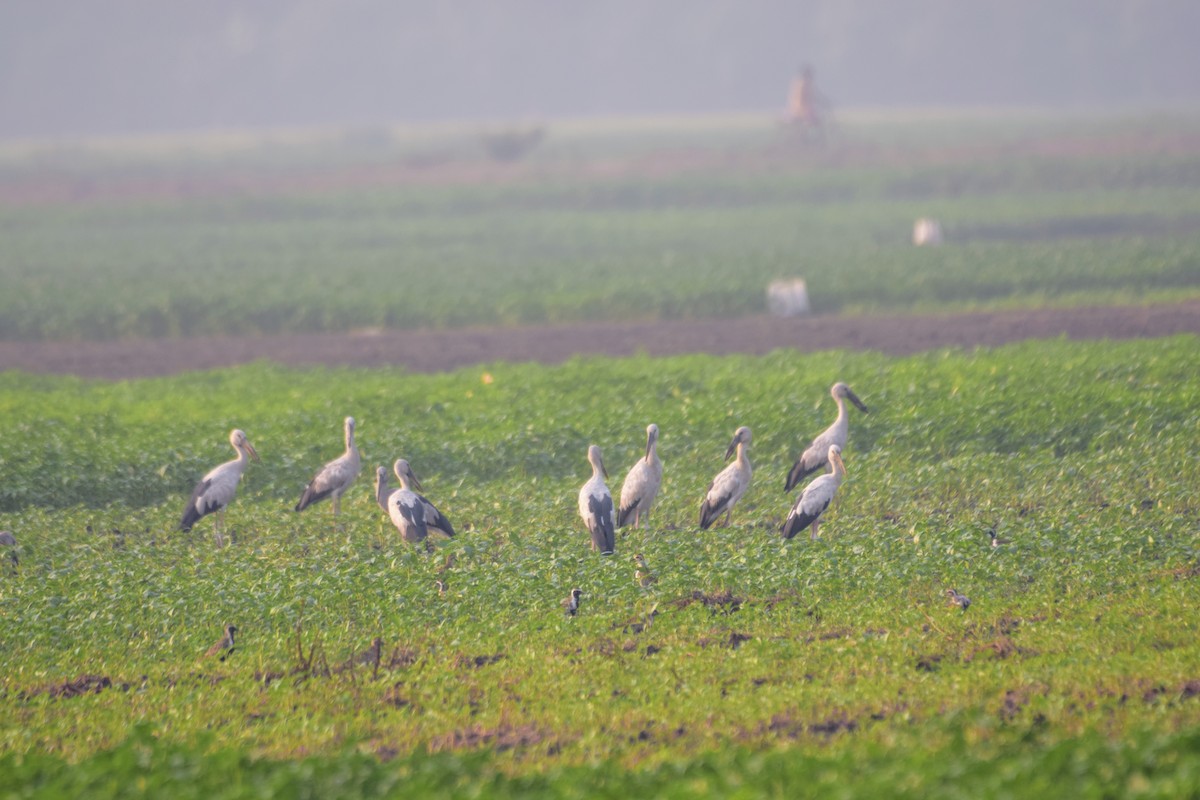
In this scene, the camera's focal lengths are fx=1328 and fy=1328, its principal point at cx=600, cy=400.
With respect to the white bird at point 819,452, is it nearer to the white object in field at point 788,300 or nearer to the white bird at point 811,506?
the white bird at point 811,506

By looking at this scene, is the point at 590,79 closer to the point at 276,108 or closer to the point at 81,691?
the point at 276,108

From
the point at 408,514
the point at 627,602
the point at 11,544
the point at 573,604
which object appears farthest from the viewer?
the point at 11,544

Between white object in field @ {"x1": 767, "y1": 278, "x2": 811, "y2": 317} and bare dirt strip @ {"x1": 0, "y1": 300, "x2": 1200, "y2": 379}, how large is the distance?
0.47 m

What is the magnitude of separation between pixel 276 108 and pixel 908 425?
156388 mm

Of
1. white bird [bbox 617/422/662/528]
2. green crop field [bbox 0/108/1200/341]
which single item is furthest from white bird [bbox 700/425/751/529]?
green crop field [bbox 0/108/1200/341]

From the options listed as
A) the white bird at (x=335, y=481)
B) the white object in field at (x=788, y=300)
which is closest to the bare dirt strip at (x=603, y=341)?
the white object in field at (x=788, y=300)

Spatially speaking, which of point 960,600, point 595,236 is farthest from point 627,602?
point 595,236

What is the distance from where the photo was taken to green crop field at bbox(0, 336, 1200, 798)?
8.33 metres

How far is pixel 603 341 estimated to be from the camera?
2730cm

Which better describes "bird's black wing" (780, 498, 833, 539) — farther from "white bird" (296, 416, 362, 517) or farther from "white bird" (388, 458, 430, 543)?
"white bird" (296, 416, 362, 517)

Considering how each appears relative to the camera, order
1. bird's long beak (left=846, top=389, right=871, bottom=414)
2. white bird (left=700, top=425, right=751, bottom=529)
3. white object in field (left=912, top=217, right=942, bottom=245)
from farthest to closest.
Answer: white object in field (left=912, top=217, right=942, bottom=245) < bird's long beak (left=846, top=389, right=871, bottom=414) < white bird (left=700, top=425, right=751, bottom=529)

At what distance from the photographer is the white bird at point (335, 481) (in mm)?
15789

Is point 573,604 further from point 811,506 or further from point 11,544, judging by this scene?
point 11,544

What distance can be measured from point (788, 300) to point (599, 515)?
16.3 m
